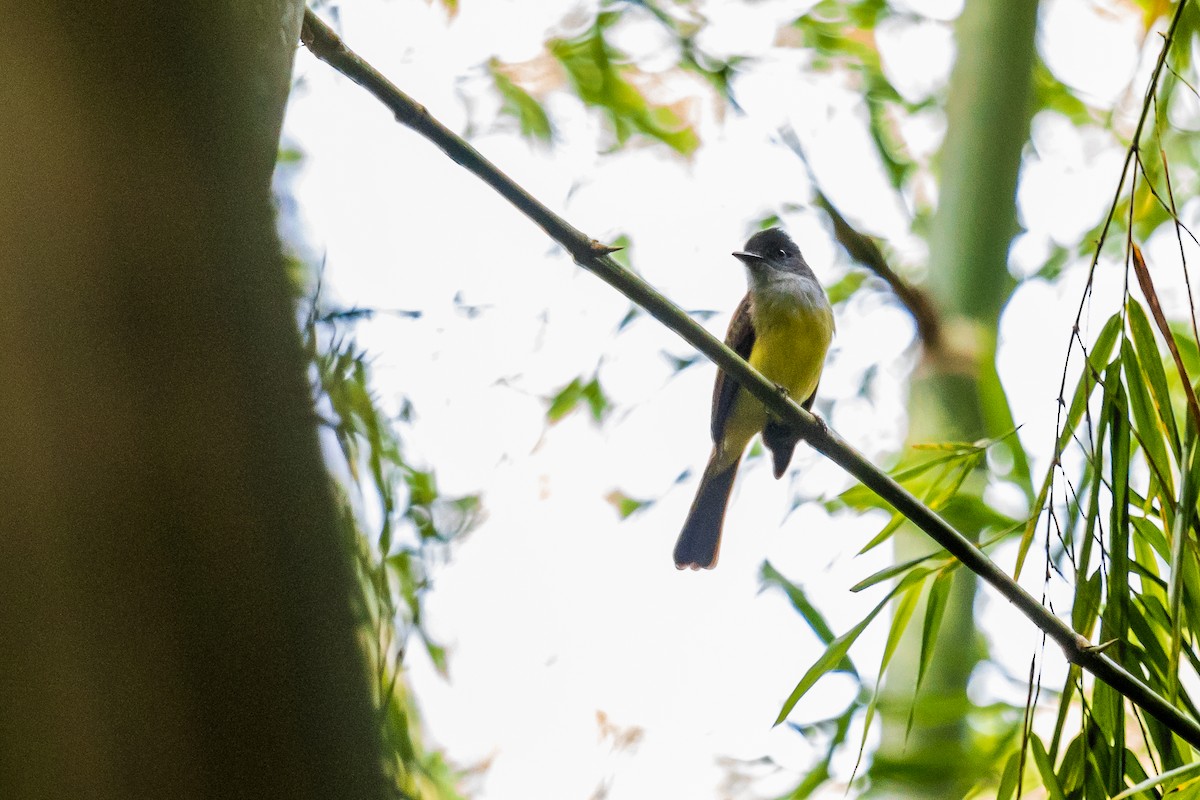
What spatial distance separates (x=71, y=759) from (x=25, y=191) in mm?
272

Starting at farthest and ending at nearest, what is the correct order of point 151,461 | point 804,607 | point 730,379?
point 730,379, point 804,607, point 151,461

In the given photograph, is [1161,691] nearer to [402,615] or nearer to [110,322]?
[402,615]

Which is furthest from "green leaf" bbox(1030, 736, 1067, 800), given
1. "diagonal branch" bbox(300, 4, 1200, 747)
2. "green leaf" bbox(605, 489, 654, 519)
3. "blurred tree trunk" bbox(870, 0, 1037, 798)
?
"green leaf" bbox(605, 489, 654, 519)

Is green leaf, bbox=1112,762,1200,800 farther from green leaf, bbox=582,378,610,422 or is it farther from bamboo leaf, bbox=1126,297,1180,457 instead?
green leaf, bbox=582,378,610,422

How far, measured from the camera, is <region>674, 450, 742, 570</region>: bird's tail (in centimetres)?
364

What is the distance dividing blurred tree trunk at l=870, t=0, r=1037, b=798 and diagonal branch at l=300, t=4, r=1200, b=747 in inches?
50.0

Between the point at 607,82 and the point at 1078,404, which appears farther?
the point at 607,82

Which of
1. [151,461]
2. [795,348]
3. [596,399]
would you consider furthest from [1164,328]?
[596,399]

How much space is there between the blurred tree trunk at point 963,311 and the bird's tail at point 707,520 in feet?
2.49

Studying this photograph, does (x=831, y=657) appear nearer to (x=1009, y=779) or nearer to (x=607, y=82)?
(x=1009, y=779)

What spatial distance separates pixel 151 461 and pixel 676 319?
90 cm

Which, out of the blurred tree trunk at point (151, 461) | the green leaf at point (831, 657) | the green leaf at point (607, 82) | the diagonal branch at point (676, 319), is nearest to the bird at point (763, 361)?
the green leaf at point (607, 82)

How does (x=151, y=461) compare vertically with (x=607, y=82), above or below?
below

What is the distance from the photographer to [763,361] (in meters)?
3.48
